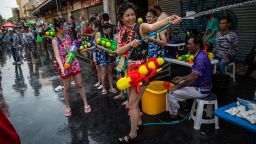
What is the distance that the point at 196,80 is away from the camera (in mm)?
3529

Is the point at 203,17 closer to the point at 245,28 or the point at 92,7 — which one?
the point at 245,28

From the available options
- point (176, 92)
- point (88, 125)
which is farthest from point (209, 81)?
point (88, 125)

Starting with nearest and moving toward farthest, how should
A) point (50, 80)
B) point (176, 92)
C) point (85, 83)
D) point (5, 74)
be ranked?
point (176, 92), point (85, 83), point (50, 80), point (5, 74)

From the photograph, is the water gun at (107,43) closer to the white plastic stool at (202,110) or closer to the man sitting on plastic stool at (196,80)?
the man sitting on plastic stool at (196,80)

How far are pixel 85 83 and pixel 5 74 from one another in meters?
4.80

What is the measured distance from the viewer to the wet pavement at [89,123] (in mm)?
3490

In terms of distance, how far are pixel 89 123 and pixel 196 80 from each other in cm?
229

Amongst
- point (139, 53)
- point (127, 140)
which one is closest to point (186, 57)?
point (139, 53)

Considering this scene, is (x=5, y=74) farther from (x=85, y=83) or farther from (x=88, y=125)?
(x=88, y=125)

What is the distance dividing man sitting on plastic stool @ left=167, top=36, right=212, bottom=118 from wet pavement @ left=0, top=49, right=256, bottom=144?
25.7 inches

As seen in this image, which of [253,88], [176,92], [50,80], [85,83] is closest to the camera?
[176,92]

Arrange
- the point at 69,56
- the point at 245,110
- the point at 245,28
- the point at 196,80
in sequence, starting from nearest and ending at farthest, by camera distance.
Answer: the point at 245,110 → the point at 196,80 → the point at 69,56 → the point at 245,28

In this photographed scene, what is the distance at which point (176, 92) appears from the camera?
361 cm

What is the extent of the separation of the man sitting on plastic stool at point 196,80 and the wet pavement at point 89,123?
0.65 meters
